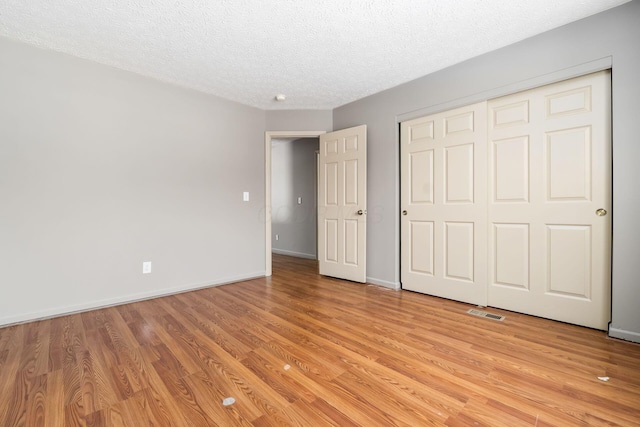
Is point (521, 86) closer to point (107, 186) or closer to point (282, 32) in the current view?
point (282, 32)

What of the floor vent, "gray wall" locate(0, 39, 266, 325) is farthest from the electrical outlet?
the floor vent

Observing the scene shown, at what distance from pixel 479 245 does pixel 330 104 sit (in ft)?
8.46

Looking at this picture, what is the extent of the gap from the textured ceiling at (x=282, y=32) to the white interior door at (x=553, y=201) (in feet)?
2.04

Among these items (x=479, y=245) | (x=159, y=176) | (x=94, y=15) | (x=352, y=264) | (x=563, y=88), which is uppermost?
(x=94, y=15)

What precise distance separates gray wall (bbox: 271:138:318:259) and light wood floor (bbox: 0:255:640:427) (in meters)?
3.02

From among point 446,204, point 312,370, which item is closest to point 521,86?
point 446,204

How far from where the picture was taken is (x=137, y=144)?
9.75 ft

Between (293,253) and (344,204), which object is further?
(293,253)

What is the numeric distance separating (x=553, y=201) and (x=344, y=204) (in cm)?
218

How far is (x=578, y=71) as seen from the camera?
2.17 meters

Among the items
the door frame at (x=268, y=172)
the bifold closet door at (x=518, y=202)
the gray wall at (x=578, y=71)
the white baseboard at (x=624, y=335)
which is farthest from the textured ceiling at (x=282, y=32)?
the white baseboard at (x=624, y=335)

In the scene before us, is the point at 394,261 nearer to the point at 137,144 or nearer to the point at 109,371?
the point at 109,371

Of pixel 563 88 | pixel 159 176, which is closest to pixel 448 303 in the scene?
pixel 563 88

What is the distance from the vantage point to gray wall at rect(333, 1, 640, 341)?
196 cm
